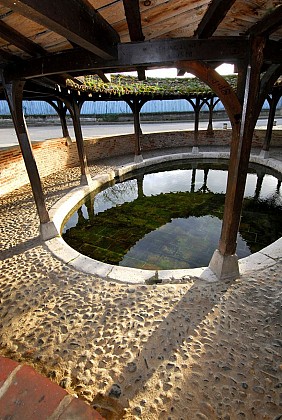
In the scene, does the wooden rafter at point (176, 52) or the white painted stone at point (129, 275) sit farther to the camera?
the white painted stone at point (129, 275)

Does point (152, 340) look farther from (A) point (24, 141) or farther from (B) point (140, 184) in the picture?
(B) point (140, 184)

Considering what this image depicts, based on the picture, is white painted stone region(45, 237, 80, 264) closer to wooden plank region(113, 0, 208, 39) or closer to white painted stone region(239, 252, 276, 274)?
white painted stone region(239, 252, 276, 274)

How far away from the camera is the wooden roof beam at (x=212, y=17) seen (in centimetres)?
179

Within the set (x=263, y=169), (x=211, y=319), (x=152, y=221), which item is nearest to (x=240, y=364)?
(x=211, y=319)

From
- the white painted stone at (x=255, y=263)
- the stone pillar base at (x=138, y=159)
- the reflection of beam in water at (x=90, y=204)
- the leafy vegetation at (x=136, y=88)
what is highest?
the leafy vegetation at (x=136, y=88)

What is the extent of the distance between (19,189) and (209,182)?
23.7 ft

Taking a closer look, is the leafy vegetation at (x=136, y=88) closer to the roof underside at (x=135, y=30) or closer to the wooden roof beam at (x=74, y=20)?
the roof underside at (x=135, y=30)

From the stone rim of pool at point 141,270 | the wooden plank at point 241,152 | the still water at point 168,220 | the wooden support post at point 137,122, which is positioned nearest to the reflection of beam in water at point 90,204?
the still water at point 168,220

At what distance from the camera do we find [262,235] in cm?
548

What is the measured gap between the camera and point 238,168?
3.03 metres

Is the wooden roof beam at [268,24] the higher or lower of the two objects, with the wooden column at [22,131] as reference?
higher

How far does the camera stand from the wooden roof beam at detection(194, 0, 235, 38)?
1787 millimetres

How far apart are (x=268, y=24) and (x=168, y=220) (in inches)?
187

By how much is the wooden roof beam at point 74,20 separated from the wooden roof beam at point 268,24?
56.2 inches
